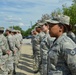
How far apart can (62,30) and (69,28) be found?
13cm

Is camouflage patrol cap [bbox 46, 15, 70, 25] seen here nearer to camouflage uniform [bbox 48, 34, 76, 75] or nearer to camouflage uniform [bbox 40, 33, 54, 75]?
camouflage uniform [bbox 48, 34, 76, 75]

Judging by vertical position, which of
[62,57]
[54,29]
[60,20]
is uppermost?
[60,20]

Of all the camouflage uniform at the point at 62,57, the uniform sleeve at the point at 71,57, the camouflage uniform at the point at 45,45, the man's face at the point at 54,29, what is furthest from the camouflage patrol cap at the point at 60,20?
the camouflage uniform at the point at 45,45

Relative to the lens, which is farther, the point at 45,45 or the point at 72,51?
the point at 45,45

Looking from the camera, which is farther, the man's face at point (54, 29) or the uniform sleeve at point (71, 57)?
the man's face at point (54, 29)

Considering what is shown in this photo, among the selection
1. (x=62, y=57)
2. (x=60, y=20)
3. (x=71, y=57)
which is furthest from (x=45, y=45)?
(x=71, y=57)

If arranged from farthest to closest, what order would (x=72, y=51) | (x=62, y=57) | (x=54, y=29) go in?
(x=54, y=29)
(x=62, y=57)
(x=72, y=51)

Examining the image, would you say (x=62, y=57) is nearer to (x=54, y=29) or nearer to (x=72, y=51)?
(x=72, y=51)

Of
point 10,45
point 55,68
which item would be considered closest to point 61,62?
point 55,68

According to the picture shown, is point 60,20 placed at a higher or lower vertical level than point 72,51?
higher

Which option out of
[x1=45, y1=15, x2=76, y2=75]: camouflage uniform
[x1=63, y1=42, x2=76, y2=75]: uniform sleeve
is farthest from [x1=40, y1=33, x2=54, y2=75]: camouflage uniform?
[x1=63, y1=42, x2=76, y2=75]: uniform sleeve

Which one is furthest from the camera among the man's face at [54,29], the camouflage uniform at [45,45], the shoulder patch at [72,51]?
the camouflage uniform at [45,45]

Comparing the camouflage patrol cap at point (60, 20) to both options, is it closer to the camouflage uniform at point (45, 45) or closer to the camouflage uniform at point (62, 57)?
the camouflage uniform at point (62, 57)

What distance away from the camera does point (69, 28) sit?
177 inches
